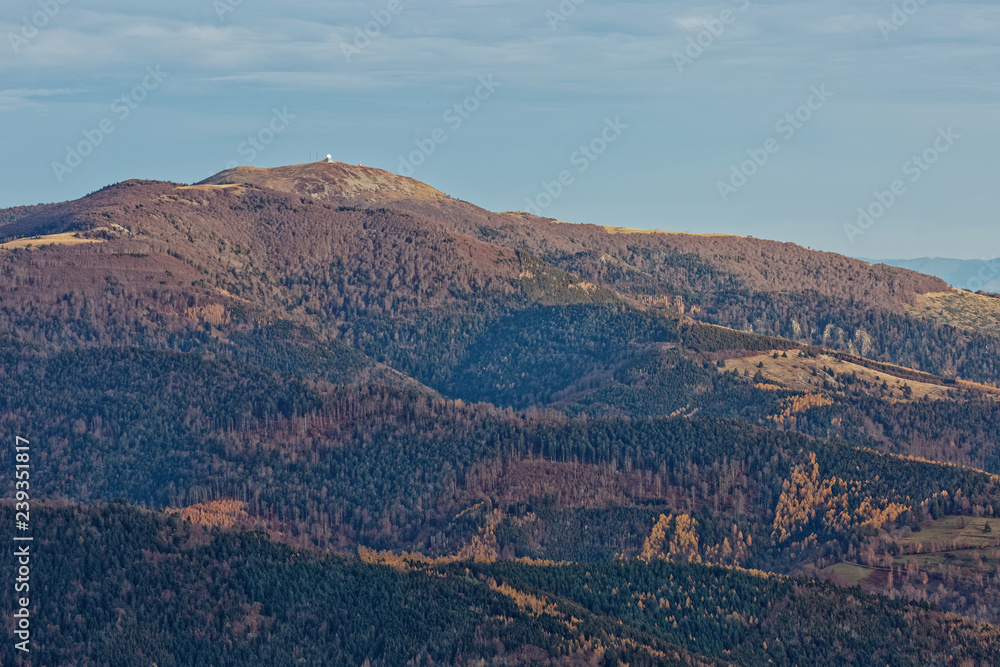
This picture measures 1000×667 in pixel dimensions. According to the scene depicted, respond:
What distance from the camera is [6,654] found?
650 feet

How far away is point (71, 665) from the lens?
19950 centimetres

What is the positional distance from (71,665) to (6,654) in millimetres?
7860
